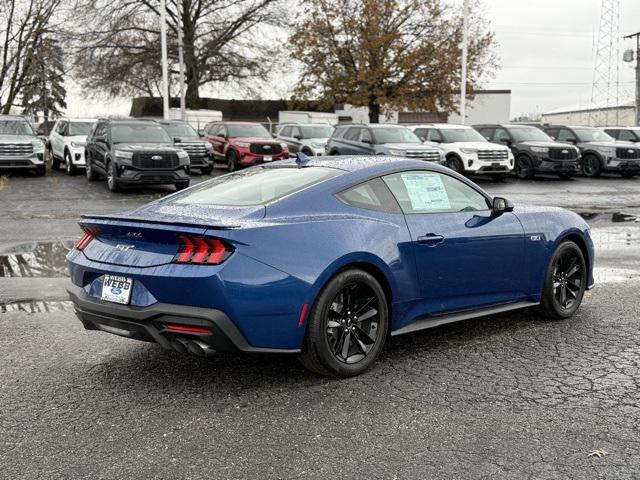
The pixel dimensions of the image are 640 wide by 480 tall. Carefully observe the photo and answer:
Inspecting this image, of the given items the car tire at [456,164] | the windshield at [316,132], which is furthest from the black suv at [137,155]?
the car tire at [456,164]

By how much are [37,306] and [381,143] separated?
635 inches

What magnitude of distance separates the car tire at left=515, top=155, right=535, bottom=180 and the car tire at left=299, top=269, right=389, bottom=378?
20795mm

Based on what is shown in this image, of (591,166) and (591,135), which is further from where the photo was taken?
(591,135)

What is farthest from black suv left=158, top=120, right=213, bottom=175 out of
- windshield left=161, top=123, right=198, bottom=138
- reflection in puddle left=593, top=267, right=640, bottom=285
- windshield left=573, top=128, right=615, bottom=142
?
reflection in puddle left=593, top=267, right=640, bottom=285

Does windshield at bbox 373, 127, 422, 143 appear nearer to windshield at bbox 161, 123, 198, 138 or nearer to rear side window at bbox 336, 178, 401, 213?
windshield at bbox 161, 123, 198, 138

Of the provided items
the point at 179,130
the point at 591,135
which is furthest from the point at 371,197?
the point at 591,135

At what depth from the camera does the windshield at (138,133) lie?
1911 centimetres

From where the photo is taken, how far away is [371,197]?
5.14 meters

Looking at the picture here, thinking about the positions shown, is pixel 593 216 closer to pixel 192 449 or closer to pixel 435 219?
pixel 435 219

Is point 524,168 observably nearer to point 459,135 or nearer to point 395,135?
point 459,135

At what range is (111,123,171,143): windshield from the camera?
19109 millimetres

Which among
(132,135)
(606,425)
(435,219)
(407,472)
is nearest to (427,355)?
(435,219)

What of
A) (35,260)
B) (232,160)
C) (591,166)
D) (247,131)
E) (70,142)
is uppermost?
(247,131)

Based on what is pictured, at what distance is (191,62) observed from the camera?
42938mm
